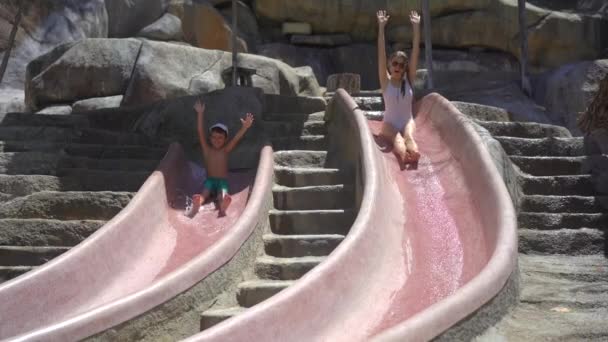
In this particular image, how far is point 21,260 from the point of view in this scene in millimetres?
5492

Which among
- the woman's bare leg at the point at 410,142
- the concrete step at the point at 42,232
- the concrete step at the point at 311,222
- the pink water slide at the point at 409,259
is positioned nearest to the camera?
the pink water slide at the point at 409,259

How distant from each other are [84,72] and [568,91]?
26.7 feet

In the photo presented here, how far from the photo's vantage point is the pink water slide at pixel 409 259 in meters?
3.74

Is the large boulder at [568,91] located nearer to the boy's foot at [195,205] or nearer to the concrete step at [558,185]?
the concrete step at [558,185]

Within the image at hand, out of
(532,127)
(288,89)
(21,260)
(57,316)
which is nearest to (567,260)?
(532,127)

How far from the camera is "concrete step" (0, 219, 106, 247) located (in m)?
5.70

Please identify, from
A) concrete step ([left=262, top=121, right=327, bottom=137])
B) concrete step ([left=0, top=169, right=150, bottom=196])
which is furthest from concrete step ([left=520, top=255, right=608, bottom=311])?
concrete step ([left=0, top=169, right=150, bottom=196])

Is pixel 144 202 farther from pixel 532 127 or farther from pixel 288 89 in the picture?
pixel 288 89

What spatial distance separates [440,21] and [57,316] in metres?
16.7

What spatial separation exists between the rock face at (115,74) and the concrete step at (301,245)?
789 cm

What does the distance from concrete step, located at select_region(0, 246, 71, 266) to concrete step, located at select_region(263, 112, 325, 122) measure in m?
3.35

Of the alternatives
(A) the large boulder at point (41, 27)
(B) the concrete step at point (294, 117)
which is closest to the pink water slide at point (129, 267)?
(B) the concrete step at point (294, 117)

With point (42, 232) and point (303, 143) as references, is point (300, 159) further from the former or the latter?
point (42, 232)

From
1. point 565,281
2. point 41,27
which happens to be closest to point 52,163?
point 565,281
